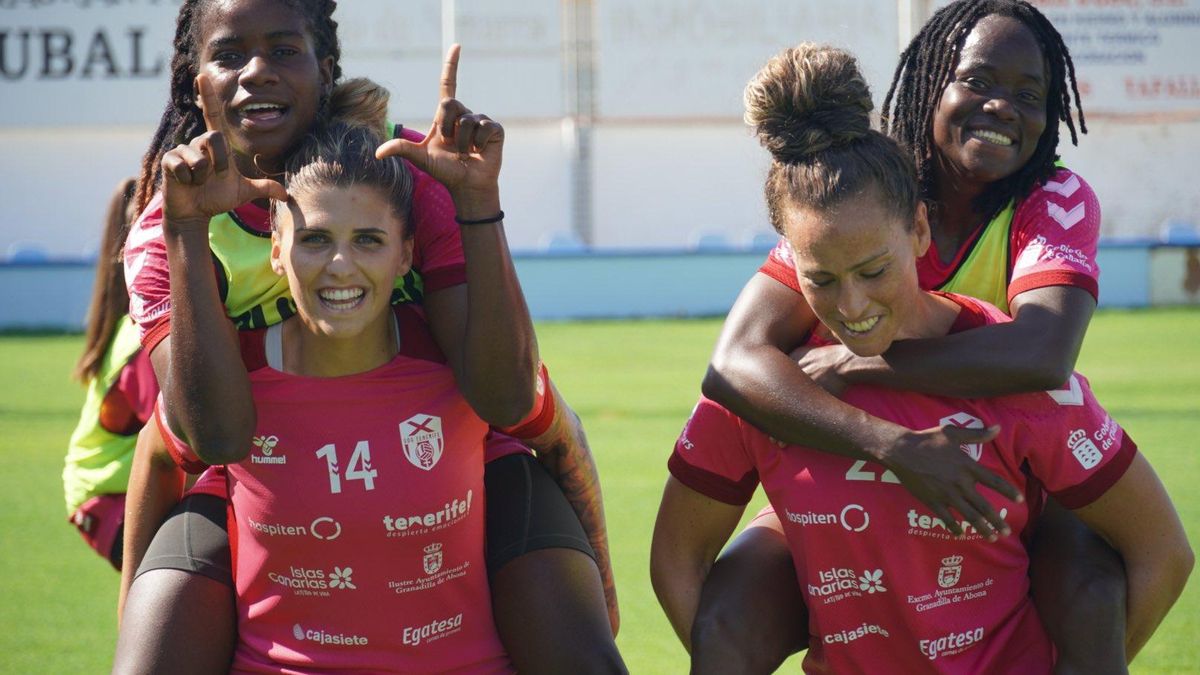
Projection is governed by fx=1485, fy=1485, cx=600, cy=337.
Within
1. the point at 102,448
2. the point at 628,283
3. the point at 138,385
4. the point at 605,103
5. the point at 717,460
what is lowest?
the point at 628,283

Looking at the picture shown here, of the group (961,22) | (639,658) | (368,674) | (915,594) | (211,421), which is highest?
(961,22)

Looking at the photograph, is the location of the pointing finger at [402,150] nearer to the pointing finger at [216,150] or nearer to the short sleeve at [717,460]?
the pointing finger at [216,150]

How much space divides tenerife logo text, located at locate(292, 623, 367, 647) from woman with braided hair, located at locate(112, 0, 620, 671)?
0.18m

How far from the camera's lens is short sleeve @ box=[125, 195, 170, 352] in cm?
346

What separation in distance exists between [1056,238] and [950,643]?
38.7 inches

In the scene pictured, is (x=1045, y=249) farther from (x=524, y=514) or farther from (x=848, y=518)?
(x=524, y=514)

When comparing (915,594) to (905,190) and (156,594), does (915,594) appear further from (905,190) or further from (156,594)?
(156,594)

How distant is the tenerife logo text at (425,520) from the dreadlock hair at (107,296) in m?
2.70

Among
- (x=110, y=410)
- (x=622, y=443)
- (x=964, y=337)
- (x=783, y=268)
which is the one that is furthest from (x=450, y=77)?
(x=622, y=443)

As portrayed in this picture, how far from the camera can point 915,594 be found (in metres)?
3.18

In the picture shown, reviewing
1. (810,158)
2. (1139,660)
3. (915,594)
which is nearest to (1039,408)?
(915,594)

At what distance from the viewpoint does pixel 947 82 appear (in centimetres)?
374

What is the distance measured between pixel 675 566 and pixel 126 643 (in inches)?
49.0

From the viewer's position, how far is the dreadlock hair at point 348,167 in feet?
10.9
